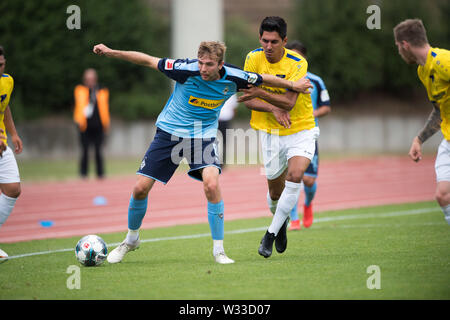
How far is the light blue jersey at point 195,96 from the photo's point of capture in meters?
6.57

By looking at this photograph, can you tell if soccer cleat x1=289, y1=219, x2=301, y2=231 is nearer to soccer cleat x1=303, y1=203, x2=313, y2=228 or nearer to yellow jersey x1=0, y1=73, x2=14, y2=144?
soccer cleat x1=303, y1=203, x2=313, y2=228

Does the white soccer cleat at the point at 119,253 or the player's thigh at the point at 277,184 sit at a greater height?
the player's thigh at the point at 277,184

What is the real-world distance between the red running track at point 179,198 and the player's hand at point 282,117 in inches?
160

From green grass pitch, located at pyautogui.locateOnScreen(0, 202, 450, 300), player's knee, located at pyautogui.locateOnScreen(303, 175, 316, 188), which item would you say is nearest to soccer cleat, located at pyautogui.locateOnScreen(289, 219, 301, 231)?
green grass pitch, located at pyautogui.locateOnScreen(0, 202, 450, 300)

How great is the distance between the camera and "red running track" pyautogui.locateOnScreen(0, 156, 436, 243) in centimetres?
1094

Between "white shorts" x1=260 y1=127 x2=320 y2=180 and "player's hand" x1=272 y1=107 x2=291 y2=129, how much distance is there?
0.31 metres

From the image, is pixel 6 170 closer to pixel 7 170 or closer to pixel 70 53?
pixel 7 170

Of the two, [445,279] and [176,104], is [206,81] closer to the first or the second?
[176,104]

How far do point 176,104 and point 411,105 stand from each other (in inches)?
→ 961

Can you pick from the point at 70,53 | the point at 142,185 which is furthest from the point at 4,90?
the point at 70,53

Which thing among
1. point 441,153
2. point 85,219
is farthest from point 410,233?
point 85,219

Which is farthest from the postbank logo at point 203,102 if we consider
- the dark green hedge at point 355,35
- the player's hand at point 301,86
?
the dark green hedge at point 355,35

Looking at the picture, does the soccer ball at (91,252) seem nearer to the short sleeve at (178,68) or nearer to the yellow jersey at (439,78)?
the short sleeve at (178,68)

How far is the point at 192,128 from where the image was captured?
22.2 feet
